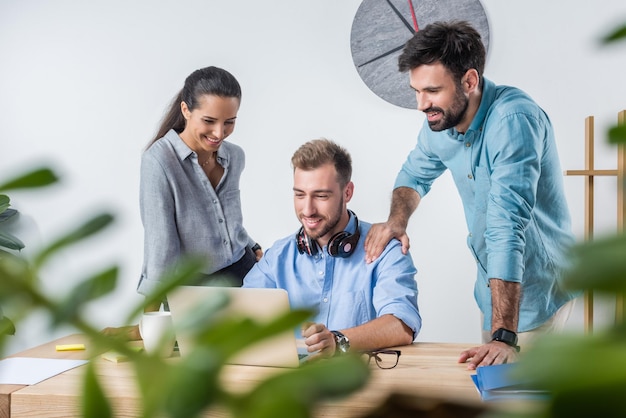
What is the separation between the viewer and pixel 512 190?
6.86 ft

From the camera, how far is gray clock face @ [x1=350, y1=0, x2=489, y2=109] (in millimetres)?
3643

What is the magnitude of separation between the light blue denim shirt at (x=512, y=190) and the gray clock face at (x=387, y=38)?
3.29ft

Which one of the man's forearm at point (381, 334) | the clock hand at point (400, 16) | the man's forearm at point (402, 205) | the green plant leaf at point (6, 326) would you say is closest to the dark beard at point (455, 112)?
the man's forearm at point (402, 205)

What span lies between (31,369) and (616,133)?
1795 millimetres

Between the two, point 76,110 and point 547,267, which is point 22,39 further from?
point 547,267

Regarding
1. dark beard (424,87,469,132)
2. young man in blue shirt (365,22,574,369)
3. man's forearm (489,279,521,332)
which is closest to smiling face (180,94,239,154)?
young man in blue shirt (365,22,574,369)

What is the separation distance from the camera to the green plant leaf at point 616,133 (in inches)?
2.4

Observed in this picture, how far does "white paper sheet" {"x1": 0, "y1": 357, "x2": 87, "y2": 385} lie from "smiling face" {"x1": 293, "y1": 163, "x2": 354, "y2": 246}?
88 cm

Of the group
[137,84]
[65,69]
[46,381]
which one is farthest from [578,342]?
[65,69]

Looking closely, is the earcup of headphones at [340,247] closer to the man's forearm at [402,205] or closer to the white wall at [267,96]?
the man's forearm at [402,205]

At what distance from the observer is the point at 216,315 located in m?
0.08

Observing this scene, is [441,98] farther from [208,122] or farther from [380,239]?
[208,122]

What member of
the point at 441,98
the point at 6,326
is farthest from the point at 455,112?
the point at 6,326

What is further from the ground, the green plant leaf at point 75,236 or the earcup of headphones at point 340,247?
the green plant leaf at point 75,236
